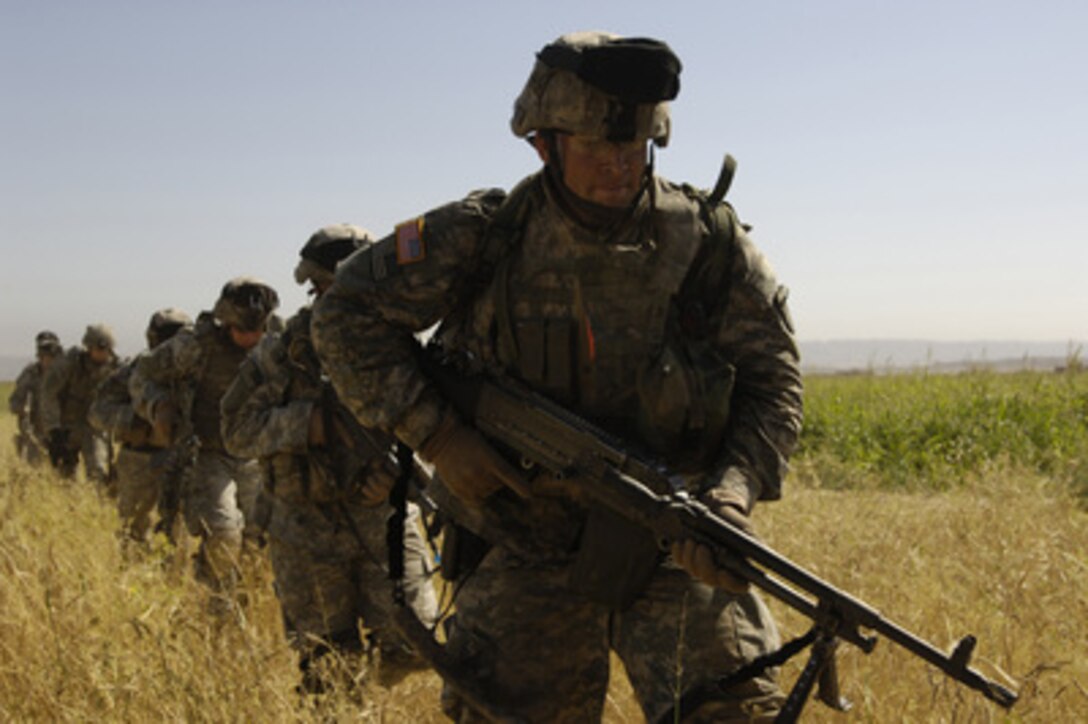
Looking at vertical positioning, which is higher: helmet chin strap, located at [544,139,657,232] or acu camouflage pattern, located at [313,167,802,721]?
helmet chin strap, located at [544,139,657,232]

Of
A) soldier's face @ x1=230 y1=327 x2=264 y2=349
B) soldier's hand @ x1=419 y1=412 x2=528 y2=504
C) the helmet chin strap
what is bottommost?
soldier's hand @ x1=419 y1=412 x2=528 y2=504

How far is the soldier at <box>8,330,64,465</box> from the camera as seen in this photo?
16.4 metres

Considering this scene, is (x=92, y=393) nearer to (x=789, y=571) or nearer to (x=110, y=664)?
(x=110, y=664)

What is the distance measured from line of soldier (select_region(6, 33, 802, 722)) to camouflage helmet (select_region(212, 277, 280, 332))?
12.0 feet

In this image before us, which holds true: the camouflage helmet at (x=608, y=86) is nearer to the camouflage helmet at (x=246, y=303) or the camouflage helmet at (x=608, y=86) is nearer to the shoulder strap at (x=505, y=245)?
the shoulder strap at (x=505, y=245)

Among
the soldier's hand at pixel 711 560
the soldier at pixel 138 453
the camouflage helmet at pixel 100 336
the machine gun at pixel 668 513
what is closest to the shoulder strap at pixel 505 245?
the machine gun at pixel 668 513

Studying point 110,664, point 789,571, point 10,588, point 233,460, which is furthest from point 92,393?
point 789,571

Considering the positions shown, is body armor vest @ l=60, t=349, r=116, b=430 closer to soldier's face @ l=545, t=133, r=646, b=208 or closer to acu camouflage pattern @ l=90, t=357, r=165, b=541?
acu camouflage pattern @ l=90, t=357, r=165, b=541

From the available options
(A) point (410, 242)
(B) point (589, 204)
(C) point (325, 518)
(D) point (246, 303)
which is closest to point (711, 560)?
(B) point (589, 204)

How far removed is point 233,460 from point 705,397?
556cm

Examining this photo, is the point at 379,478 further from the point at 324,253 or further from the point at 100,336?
the point at 100,336

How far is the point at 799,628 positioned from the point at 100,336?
10188 millimetres

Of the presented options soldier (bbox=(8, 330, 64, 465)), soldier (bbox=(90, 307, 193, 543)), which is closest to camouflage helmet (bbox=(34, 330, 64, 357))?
soldier (bbox=(8, 330, 64, 465))

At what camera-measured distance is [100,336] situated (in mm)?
13289
